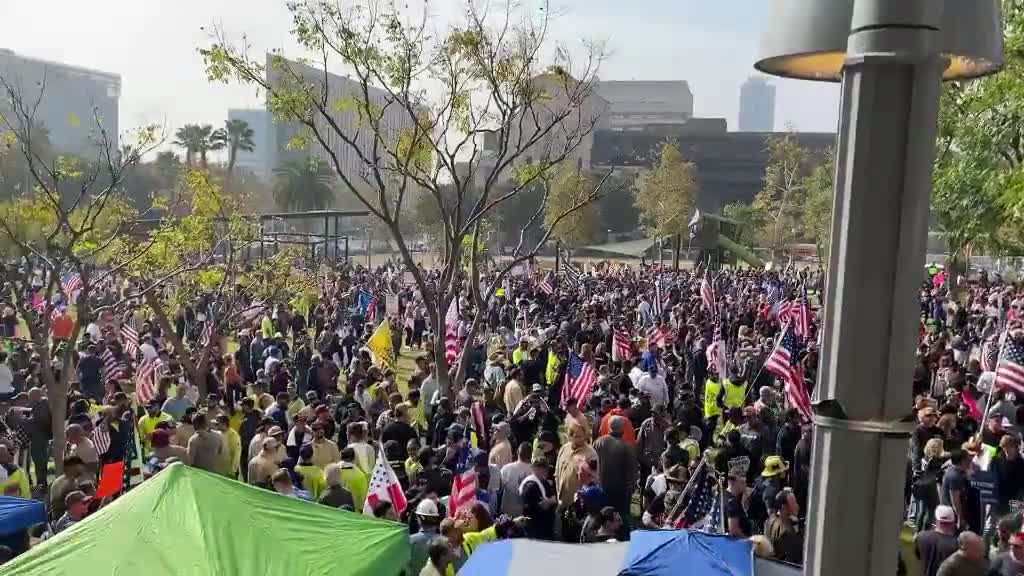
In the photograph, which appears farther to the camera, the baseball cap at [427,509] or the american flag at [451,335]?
the american flag at [451,335]

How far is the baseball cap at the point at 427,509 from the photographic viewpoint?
25.8 feet

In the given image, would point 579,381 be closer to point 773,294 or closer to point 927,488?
point 927,488

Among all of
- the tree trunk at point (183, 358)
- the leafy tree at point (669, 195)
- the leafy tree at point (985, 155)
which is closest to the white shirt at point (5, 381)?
→ the tree trunk at point (183, 358)

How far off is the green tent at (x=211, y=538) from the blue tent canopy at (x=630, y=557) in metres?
0.82

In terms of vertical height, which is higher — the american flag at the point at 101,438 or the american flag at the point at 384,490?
the american flag at the point at 384,490

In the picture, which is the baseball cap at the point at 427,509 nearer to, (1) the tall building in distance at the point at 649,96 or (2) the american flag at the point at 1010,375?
(2) the american flag at the point at 1010,375

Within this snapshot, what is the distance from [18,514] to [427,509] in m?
3.15

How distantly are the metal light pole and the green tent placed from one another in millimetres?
4642

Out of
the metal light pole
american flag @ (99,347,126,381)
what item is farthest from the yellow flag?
the metal light pole

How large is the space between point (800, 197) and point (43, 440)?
59636 mm

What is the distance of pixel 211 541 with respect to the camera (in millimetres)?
5949

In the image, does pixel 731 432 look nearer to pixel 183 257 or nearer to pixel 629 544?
pixel 629 544

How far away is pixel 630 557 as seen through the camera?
628 centimetres

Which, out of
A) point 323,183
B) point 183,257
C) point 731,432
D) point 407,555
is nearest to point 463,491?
point 407,555
